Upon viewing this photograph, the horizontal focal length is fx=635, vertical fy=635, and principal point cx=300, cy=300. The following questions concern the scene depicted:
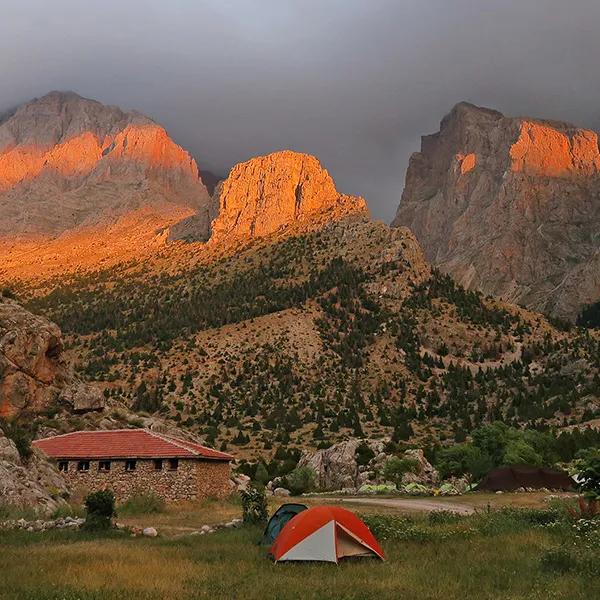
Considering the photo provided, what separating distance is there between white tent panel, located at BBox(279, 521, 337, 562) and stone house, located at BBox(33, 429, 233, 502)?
17730mm

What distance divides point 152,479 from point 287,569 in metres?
19.8

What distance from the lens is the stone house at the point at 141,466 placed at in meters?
Answer: 31.4

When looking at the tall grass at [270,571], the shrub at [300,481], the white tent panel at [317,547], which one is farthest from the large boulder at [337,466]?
the white tent panel at [317,547]

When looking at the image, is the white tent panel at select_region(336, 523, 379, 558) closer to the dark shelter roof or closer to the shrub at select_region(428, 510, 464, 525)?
the shrub at select_region(428, 510, 464, 525)

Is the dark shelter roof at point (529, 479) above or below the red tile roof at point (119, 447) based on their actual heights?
below

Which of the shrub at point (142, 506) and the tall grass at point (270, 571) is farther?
the shrub at point (142, 506)

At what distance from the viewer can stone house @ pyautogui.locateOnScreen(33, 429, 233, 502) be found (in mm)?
31375

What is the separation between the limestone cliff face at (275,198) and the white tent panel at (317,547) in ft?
373

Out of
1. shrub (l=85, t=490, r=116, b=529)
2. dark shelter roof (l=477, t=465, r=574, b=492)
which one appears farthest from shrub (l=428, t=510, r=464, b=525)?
dark shelter roof (l=477, t=465, r=574, b=492)

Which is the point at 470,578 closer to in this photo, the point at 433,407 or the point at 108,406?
the point at 108,406

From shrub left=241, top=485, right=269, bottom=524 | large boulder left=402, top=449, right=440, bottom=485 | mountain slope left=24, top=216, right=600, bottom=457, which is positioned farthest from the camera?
mountain slope left=24, top=216, right=600, bottom=457

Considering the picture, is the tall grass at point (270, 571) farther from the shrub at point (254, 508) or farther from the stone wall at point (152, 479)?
the stone wall at point (152, 479)

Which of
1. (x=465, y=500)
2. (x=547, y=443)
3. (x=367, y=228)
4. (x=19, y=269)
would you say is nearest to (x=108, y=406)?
(x=465, y=500)

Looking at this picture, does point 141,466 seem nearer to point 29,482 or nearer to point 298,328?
point 29,482
